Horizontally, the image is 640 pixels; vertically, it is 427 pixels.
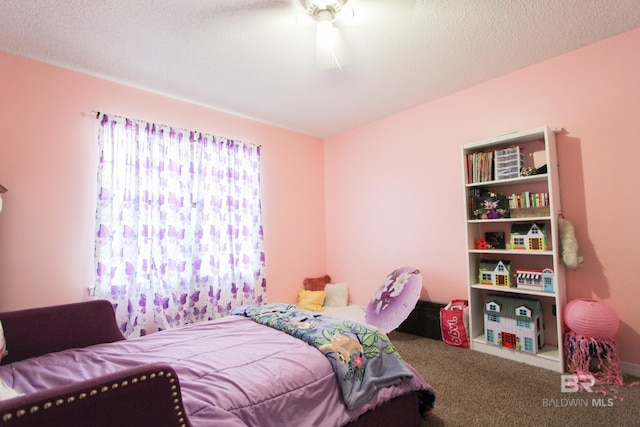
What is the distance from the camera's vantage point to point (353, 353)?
1498 millimetres

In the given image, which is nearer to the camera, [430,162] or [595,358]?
[595,358]

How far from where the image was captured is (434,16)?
1.98m

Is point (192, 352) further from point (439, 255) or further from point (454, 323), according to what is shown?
point (439, 255)

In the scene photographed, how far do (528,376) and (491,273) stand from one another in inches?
31.6

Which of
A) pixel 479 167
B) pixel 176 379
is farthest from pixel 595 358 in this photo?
pixel 176 379

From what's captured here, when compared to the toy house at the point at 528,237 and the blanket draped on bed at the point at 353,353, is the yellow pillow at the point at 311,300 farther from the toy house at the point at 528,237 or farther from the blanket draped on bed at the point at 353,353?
the toy house at the point at 528,237

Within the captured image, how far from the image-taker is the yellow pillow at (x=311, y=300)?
376 centimetres

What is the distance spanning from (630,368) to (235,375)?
8.95 feet

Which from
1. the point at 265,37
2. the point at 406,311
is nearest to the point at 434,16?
the point at 265,37

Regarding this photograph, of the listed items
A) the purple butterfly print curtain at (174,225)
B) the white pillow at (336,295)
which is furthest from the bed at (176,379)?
the white pillow at (336,295)

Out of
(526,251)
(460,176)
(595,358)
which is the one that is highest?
(460,176)

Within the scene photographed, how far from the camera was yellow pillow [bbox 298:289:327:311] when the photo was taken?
12.3ft

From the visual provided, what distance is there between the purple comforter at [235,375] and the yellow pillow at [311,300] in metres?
2.05

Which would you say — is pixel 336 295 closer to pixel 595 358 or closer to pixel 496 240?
pixel 496 240
